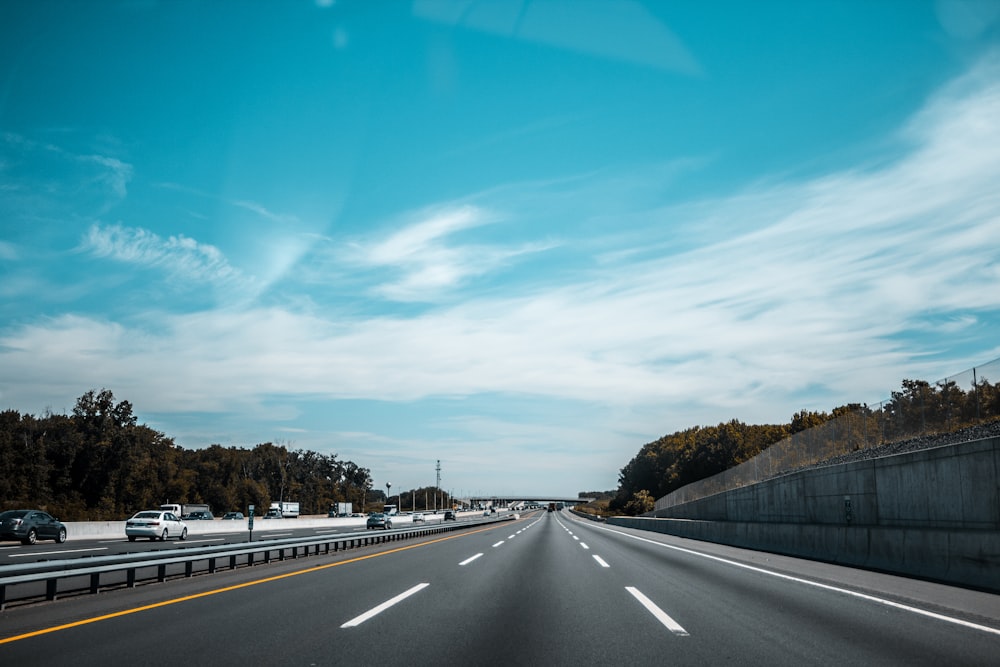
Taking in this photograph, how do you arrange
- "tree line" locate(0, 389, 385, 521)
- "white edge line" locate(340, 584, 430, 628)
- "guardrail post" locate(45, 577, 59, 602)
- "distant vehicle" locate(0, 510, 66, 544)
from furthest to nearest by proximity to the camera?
"tree line" locate(0, 389, 385, 521) < "distant vehicle" locate(0, 510, 66, 544) < "guardrail post" locate(45, 577, 59, 602) < "white edge line" locate(340, 584, 430, 628)

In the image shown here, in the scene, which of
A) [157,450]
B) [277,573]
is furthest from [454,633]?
[157,450]

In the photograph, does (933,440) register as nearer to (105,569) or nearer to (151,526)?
(105,569)

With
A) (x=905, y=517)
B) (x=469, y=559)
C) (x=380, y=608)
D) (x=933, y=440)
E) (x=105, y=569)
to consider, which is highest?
(x=933, y=440)

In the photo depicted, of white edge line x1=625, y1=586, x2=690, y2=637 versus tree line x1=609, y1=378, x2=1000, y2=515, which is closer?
white edge line x1=625, y1=586, x2=690, y2=637

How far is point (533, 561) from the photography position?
1989 centimetres

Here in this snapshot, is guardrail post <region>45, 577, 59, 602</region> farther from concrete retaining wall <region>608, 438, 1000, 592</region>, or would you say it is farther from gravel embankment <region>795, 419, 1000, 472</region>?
gravel embankment <region>795, 419, 1000, 472</region>

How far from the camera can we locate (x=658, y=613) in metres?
9.75

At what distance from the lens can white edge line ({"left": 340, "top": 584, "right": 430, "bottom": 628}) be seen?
8938mm

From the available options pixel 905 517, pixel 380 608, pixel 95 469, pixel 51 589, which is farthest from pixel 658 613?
pixel 95 469

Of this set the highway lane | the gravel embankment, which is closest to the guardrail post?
the highway lane

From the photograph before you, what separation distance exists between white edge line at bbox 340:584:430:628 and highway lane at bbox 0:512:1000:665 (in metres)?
0.04

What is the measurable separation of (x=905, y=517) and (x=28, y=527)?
32114mm

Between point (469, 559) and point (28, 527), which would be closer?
point (469, 559)

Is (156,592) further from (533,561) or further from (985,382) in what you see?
(985,382)
